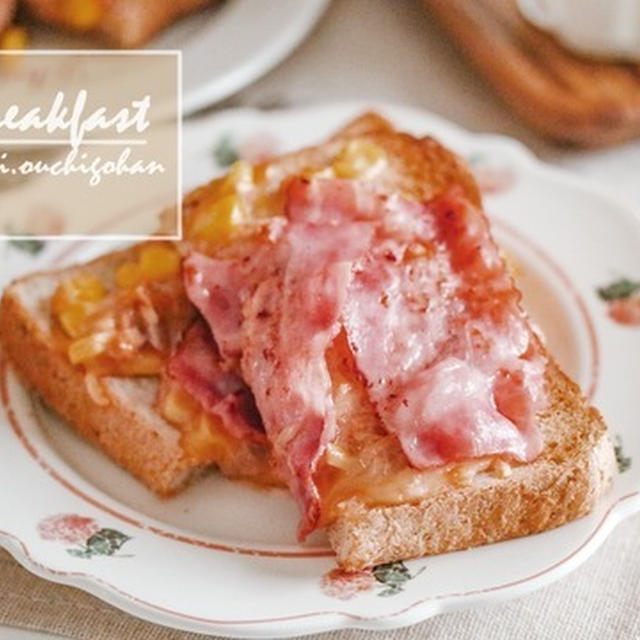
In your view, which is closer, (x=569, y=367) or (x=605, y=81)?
(x=569, y=367)

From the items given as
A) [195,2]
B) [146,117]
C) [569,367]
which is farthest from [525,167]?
[195,2]

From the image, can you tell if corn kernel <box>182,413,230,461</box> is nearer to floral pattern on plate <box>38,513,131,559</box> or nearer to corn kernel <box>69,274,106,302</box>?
floral pattern on plate <box>38,513,131,559</box>

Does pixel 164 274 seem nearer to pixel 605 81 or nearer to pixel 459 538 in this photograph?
pixel 459 538

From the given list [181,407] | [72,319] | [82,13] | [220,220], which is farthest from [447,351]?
[82,13]

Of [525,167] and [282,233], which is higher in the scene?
[282,233]

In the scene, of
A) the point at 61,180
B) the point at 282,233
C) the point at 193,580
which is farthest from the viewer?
the point at 61,180

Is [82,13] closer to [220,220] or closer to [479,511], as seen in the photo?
[220,220]

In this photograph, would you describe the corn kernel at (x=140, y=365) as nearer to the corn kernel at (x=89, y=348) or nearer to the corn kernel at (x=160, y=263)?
the corn kernel at (x=89, y=348)

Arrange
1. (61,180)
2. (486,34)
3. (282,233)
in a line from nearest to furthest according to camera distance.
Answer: (282,233) → (61,180) → (486,34)
